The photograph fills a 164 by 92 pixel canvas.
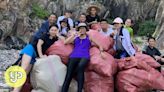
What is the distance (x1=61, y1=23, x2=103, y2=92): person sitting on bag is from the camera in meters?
6.05

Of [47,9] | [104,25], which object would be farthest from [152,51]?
[47,9]

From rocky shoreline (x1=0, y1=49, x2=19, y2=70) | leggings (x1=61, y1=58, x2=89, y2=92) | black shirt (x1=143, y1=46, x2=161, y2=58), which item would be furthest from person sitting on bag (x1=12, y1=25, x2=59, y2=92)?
rocky shoreline (x1=0, y1=49, x2=19, y2=70)

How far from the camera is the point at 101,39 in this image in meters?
6.50

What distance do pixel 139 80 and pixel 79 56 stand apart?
3.00 feet

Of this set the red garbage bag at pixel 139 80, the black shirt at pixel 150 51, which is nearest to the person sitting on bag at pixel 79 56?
the red garbage bag at pixel 139 80

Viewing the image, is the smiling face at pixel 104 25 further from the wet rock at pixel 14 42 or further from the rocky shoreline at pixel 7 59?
the wet rock at pixel 14 42

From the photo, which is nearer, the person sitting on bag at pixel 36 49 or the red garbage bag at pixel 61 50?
the person sitting on bag at pixel 36 49

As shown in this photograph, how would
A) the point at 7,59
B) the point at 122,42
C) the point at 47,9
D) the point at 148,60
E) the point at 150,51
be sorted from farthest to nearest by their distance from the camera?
the point at 47,9 < the point at 7,59 < the point at 150,51 < the point at 122,42 < the point at 148,60

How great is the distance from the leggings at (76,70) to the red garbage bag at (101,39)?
1.46 feet

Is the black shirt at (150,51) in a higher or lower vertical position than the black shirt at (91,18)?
lower

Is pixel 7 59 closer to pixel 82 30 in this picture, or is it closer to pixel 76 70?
pixel 82 30

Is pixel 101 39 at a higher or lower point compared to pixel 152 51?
higher

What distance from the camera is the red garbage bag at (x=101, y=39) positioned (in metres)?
6.43

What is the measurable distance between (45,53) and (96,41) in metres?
0.79
